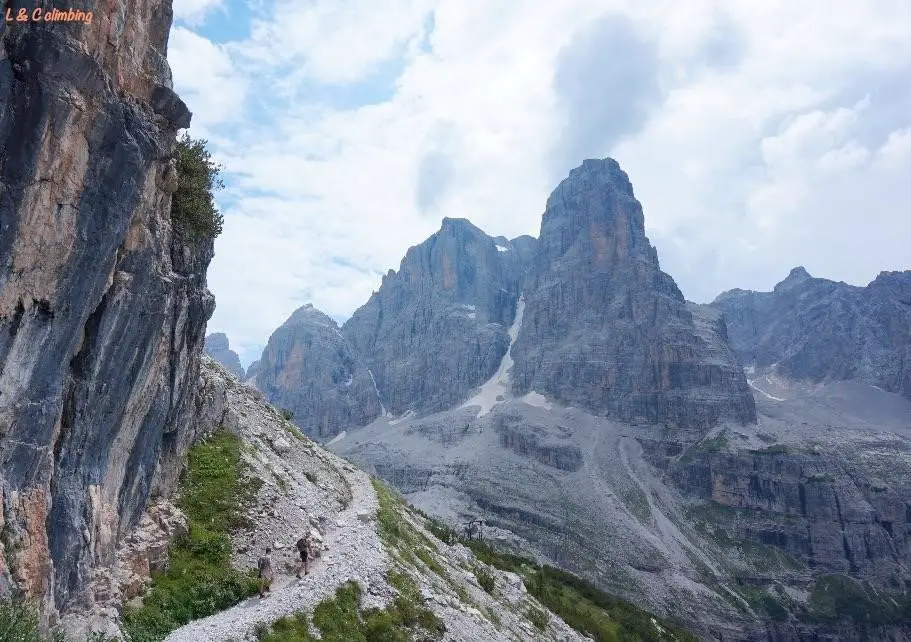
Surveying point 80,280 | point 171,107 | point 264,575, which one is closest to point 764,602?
point 264,575

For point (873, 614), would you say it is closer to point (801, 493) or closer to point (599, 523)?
point (801, 493)

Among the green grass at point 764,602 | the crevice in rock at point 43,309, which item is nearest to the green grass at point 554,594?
the crevice in rock at point 43,309

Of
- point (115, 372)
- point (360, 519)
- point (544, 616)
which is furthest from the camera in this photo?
point (544, 616)

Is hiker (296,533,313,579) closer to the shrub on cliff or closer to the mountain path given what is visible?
the mountain path

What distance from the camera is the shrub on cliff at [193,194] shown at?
979 inches

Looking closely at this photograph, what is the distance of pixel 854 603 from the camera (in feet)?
502

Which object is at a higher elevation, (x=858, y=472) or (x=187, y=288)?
(x=187, y=288)

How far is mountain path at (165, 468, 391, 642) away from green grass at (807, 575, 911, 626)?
166142 mm

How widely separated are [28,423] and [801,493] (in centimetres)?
21239

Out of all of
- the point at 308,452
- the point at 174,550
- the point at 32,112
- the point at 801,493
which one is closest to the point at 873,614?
the point at 801,493

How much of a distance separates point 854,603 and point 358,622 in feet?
597

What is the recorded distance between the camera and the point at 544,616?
144 ft

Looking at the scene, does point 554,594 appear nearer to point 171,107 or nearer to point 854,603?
point 171,107

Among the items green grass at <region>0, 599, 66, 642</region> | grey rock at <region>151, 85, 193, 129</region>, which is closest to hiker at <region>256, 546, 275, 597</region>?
green grass at <region>0, 599, 66, 642</region>
